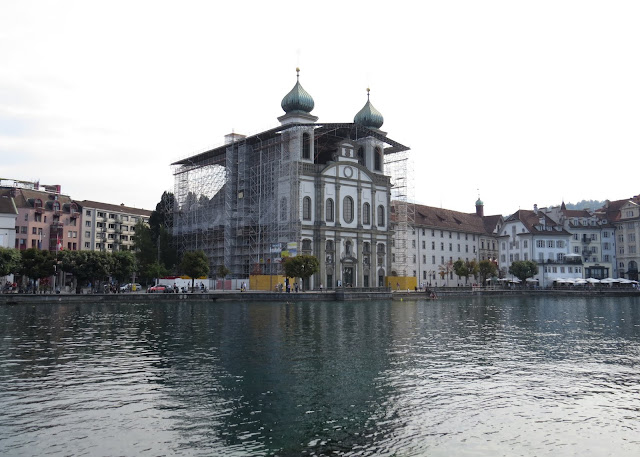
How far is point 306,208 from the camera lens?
9150 cm

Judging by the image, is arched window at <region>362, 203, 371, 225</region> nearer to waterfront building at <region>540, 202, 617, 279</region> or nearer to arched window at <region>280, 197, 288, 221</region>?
arched window at <region>280, 197, 288, 221</region>

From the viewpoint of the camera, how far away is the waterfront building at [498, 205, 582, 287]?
121 meters

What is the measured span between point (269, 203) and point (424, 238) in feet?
125

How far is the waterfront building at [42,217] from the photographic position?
348 ft

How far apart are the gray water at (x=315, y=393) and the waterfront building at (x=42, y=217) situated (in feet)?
256

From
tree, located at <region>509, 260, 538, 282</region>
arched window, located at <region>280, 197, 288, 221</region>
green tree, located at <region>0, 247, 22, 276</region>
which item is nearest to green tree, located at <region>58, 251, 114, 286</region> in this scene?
green tree, located at <region>0, 247, 22, 276</region>

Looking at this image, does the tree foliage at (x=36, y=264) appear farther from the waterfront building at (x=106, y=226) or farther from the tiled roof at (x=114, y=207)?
the tiled roof at (x=114, y=207)

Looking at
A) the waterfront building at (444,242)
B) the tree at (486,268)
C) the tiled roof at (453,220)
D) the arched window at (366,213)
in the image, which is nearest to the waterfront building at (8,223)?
the arched window at (366,213)

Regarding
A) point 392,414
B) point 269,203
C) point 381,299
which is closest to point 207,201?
point 269,203

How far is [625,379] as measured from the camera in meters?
22.0

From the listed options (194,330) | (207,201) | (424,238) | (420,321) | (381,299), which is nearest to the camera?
(194,330)

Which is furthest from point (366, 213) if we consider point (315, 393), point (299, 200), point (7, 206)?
point (315, 393)

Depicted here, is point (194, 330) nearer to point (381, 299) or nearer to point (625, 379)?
point (625, 379)

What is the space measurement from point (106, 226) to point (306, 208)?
5723 centimetres
